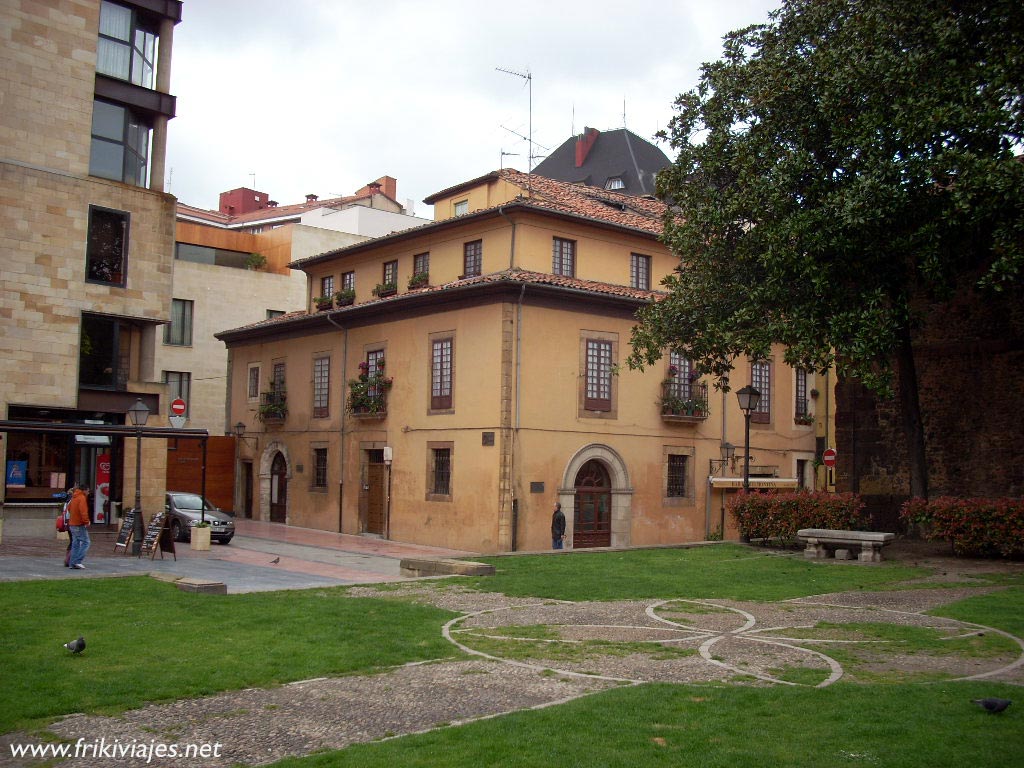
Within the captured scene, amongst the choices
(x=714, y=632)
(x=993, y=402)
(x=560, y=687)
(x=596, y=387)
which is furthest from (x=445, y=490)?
(x=560, y=687)

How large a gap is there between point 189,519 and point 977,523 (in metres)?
20.6

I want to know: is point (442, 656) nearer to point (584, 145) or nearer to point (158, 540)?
point (158, 540)

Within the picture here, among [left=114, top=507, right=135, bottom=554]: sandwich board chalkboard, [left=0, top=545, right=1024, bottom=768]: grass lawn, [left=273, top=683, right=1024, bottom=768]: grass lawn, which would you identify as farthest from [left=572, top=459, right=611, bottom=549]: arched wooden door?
[left=273, top=683, right=1024, bottom=768]: grass lawn

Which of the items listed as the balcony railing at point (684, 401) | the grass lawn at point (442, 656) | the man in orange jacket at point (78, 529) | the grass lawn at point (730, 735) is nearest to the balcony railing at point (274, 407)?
the balcony railing at point (684, 401)

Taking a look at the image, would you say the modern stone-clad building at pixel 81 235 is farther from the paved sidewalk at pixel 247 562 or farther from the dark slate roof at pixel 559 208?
the dark slate roof at pixel 559 208

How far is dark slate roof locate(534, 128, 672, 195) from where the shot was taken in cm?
6144

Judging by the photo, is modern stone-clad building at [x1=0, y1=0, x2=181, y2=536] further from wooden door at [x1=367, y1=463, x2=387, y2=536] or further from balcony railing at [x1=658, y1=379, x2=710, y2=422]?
balcony railing at [x1=658, y1=379, x2=710, y2=422]

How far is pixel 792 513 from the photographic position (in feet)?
75.1

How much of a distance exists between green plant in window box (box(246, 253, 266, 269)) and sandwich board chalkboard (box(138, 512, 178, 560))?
2967 centimetres

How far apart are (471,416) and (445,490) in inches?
105

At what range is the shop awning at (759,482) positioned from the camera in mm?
33844

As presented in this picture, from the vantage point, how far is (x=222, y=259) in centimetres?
5019

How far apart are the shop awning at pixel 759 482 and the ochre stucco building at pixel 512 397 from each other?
12 centimetres

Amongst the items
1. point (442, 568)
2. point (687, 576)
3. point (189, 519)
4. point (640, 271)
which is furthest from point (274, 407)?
point (687, 576)
